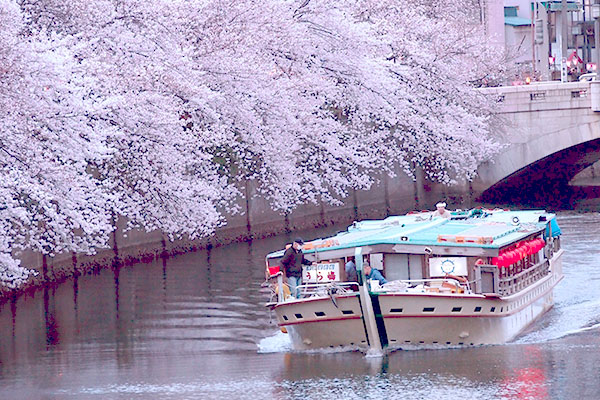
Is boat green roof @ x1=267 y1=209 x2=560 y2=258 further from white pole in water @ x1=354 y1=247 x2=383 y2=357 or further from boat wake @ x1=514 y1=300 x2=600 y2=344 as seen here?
white pole in water @ x1=354 y1=247 x2=383 y2=357

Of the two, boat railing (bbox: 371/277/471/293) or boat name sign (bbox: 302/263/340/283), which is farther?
boat name sign (bbox: 302/263/340/283)

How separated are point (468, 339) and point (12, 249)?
48.3ft

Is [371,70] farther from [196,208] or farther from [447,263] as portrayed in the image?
[447,263]

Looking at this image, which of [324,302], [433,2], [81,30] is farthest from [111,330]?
[433,2]

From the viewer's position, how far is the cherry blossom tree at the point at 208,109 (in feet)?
107

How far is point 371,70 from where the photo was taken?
50125 millimetres

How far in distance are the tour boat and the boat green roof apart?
4 cm

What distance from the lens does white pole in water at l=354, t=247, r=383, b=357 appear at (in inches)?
960

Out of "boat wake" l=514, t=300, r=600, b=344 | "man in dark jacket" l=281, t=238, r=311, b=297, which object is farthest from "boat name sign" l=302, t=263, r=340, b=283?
"boat wake" l=514, t=300, r=600, b=344

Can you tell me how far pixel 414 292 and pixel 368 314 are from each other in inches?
37.9

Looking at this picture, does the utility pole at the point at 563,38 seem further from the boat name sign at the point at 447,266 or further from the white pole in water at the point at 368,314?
the white pole in water at the point at 368,314

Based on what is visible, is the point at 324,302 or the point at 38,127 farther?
the point at 38,127

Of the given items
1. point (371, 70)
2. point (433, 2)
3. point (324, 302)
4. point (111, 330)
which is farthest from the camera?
point (433, 2)

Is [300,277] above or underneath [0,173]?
underneath
